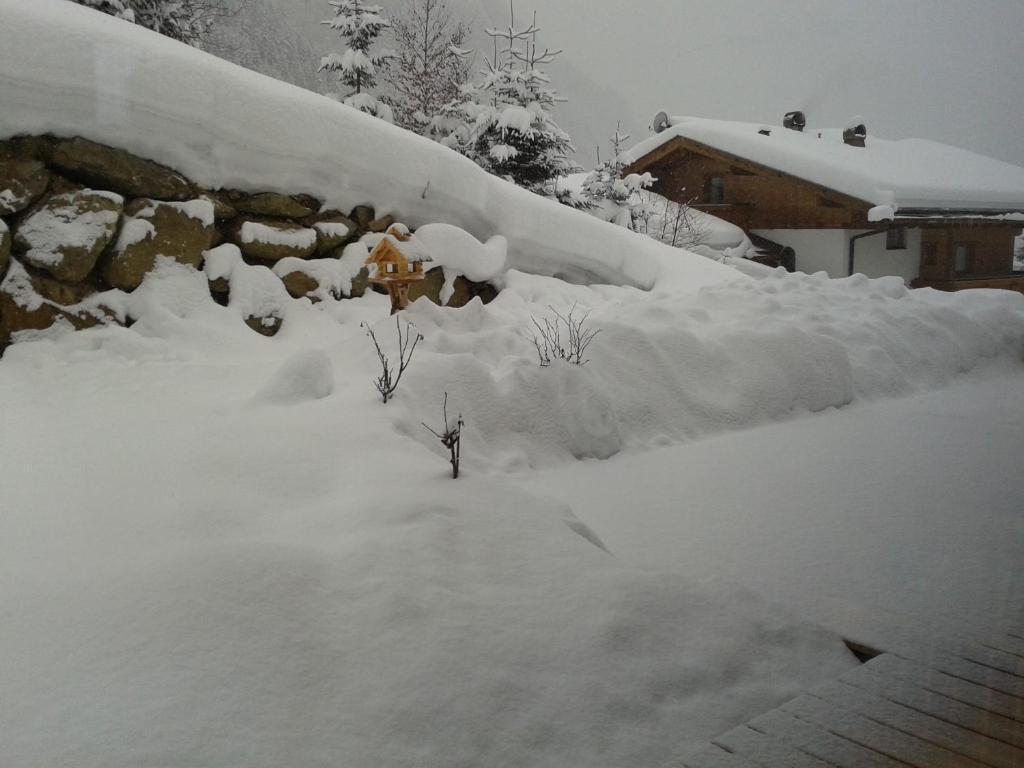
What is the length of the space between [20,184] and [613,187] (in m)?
7.89

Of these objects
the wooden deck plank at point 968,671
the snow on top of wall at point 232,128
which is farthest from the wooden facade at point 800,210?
the wooden deck plank at point 968,671

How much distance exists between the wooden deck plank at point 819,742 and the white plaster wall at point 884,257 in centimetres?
486

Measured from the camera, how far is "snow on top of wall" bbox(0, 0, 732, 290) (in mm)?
3814

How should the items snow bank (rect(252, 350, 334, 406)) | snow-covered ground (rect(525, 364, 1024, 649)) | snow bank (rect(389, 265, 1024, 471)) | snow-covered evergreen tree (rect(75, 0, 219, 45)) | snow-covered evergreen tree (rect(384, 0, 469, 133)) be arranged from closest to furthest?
snow-covered ground (rect(525, 364, 1024, 649)), snow bank (rect(252, 350, 334, 406)), snow bank (rect(389, 265, 1024, 471)), snow-covered evergreen tree (rect(75, 0, 219, 45)), snow-covered evergreen tree (rect(384, 0, 469, 133))

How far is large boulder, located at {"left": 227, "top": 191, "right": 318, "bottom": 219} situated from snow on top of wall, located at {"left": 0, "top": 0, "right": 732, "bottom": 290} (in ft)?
0.22

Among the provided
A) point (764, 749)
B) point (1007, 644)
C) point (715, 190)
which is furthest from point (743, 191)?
→ point (764, 749)

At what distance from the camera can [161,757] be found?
1191mm

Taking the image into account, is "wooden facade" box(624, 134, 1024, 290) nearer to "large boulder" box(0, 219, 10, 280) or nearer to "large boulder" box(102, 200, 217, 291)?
"large boulder" box(102, 200, 217, 291)

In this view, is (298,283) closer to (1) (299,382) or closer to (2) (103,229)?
(2) (103,229)

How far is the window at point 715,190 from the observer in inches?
368

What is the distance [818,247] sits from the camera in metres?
6.75

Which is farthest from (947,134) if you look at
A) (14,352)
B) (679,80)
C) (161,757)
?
(14,352)

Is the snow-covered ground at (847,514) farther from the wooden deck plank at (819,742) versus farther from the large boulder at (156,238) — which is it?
the large boulder at (156,238)

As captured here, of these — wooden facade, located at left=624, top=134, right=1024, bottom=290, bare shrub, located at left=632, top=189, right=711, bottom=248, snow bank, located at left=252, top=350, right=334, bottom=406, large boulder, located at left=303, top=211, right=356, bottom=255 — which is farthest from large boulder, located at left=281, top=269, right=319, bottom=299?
bare shrub, located at left=632, top=189, right=711, bottom=248
